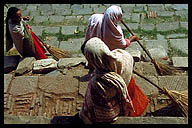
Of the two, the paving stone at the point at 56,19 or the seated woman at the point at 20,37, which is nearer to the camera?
the seated woman at the point at 20,37

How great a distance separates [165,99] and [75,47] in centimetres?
381

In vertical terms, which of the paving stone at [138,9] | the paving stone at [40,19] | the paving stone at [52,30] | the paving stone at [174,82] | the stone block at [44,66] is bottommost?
the paving stone at [174,82]

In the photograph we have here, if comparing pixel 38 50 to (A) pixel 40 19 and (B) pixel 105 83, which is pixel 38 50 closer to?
(A) pixel 40 19

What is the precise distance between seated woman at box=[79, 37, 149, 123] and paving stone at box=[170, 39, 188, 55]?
423cm

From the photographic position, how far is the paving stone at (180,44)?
822 centimetres

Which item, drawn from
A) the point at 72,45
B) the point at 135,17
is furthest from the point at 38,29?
the point at 135,17

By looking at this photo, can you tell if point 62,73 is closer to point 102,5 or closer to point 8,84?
point 8,84

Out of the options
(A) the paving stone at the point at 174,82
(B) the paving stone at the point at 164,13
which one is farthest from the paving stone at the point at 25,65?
(B) the paving stone at the point at 164,13

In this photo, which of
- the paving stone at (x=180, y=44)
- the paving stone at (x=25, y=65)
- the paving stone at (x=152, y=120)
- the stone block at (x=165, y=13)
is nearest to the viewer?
the paving stone at (x=152, y=120)

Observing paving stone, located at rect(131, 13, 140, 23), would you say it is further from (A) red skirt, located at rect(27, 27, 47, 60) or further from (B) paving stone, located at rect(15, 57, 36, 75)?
(B) paving stone, located at rect(15, 57, 36, 75)

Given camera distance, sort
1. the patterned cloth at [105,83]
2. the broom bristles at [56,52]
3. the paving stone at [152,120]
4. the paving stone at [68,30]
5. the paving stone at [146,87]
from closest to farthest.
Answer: the patterned cloth at [105,83] < the paving stone at [152,120] < the paving stone at [146,87] < the broom bristles at [56,52] < the paving stone at [68,30]

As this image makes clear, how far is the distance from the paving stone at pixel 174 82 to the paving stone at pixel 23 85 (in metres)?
2.66

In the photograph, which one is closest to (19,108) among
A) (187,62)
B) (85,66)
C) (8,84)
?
(8,84)

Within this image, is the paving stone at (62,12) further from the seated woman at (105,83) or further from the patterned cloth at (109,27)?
the seated woman at (105,83)
